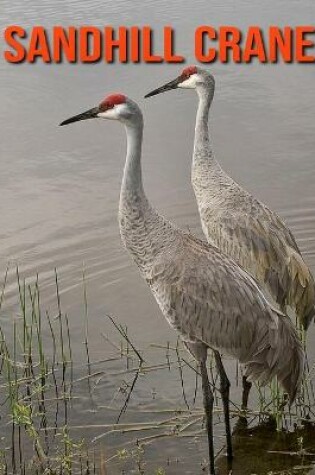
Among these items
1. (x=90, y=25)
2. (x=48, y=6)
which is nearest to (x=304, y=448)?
(x=90, y=25)

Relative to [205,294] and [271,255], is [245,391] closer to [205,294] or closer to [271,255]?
[271,255]

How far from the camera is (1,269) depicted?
798 centimetres

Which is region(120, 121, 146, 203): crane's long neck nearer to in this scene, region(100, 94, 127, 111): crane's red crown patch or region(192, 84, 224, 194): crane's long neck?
region(100, 94, 127, 111): crane's red crown patch

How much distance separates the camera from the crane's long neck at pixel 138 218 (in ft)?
18.2

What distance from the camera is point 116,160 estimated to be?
9930mm

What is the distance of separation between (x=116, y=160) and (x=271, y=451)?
477 centimetres

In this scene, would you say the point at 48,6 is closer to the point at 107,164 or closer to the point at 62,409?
the point at 107,164

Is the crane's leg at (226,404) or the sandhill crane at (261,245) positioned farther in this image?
the sandhill crane at (261,245)

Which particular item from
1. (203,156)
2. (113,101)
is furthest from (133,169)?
(203,156)

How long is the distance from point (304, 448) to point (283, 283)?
3.84 ft

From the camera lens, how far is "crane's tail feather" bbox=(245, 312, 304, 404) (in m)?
5.48

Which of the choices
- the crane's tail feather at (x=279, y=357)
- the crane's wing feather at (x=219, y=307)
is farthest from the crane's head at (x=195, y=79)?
the crane's tail feather at (x=279, y=357)

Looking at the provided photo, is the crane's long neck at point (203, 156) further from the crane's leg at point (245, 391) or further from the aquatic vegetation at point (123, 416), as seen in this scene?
the crane's leg at point (245, 391)

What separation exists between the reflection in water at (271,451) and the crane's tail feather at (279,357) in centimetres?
33
